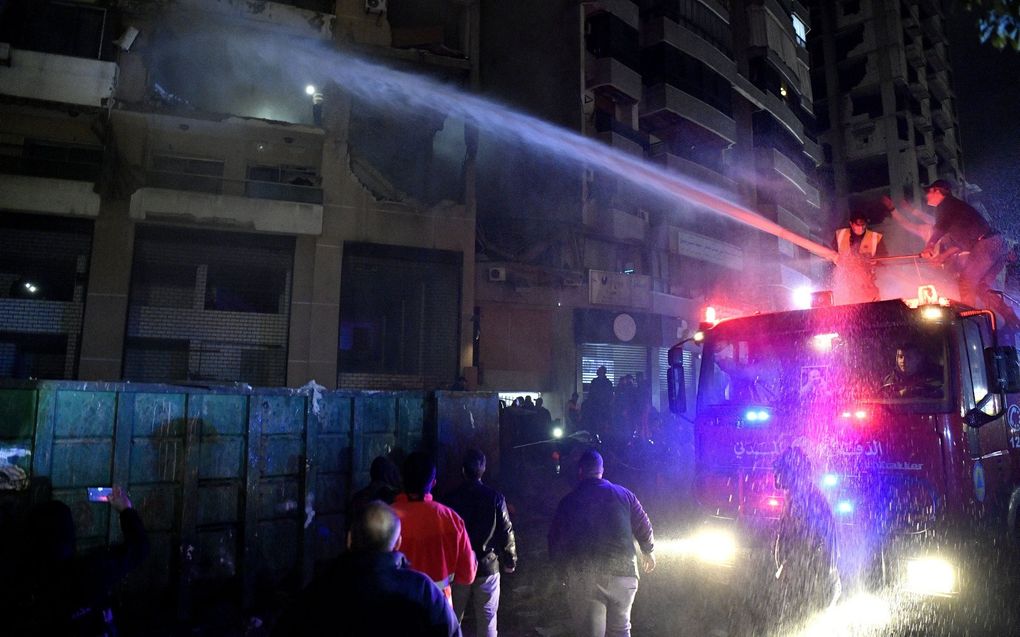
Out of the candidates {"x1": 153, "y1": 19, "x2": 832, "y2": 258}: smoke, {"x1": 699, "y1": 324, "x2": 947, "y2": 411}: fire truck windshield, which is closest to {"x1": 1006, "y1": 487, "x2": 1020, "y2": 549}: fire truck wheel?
{"x1": 699, "y1": 324, "x2": 947, "y2": 411}: fire truck windshield

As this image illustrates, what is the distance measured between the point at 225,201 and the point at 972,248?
13976 mm

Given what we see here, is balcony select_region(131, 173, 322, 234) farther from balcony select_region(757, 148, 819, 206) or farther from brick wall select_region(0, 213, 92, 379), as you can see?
balcony select_region(757, 148, 819, 206)

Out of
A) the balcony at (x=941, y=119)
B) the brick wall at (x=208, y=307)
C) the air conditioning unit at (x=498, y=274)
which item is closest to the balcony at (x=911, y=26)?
the balcony at (x=941, y=119)

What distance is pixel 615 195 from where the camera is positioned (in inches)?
856

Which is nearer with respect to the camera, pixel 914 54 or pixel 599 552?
pixel 599 552

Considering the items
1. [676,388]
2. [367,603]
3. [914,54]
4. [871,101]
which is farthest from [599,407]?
[914,54]

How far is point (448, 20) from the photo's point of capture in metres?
16.9

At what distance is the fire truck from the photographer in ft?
14.6

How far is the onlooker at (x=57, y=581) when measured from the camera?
97.1 inches

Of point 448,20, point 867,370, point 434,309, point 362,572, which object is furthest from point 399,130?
point 362,572

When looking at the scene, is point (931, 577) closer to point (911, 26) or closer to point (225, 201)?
point (225, 201)

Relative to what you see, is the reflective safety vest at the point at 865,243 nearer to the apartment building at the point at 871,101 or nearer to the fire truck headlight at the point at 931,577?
the fire truck headlight at the point at 931,577

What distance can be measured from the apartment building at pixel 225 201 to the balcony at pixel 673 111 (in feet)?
31.7

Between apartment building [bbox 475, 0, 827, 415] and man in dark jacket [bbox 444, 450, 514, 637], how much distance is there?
1266 centimetres
